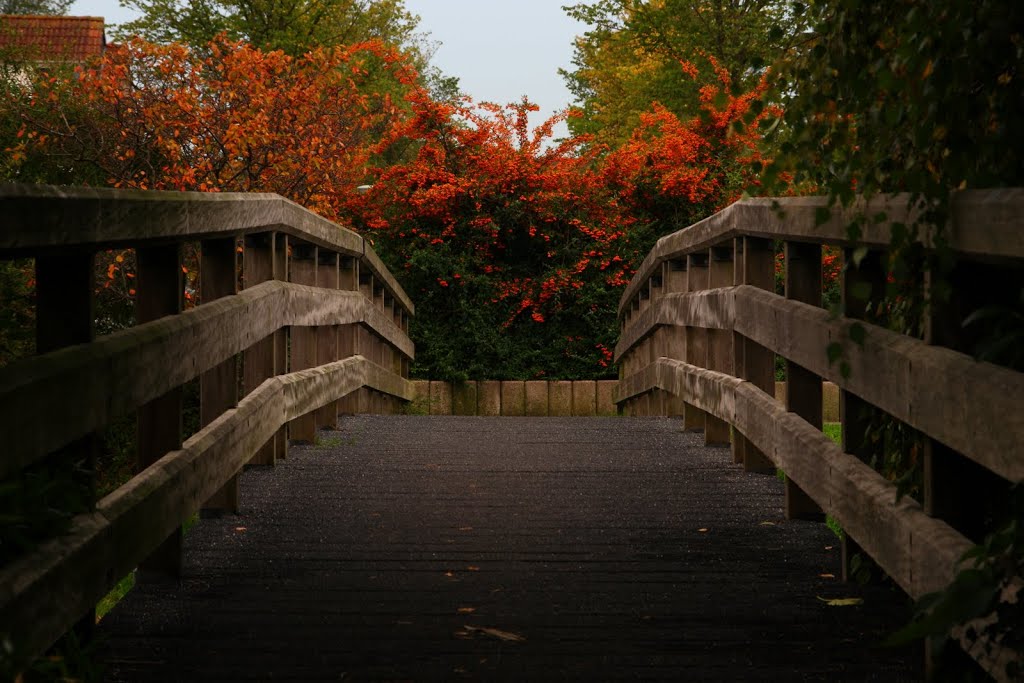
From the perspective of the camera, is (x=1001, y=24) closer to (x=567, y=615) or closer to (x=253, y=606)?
(x=567, y=615)

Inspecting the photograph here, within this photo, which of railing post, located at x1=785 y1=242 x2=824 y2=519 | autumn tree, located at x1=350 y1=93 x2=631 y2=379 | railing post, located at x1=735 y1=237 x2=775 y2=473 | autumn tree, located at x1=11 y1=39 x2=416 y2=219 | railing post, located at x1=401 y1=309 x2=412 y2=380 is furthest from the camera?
autumn tree, located at x1=350 y1=93 x2=631 y2=379

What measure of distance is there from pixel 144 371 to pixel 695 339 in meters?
4.55

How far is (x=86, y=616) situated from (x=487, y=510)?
215 cm

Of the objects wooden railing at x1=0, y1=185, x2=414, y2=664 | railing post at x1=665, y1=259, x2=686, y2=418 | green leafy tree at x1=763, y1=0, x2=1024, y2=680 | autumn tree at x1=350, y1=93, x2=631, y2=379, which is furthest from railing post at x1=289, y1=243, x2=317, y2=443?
autumn tree at x1=350, y1=93, x2=631, y2=379

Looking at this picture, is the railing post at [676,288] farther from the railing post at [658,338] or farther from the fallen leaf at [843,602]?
the fallen leaf at [843,602]

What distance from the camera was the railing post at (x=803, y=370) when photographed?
423 cm

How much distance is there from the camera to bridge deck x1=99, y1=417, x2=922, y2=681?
3.04m

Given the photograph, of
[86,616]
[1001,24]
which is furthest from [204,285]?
[1001,24]

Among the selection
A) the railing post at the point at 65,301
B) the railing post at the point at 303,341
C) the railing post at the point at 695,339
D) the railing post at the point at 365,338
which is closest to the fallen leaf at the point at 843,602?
the railing post at the point at 65,301

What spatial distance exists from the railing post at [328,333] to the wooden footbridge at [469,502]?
4.42ft

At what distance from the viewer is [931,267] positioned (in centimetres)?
245

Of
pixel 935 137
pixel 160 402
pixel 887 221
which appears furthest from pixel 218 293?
pixel 935 137

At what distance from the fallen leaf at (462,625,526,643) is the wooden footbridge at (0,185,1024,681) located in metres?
Result: 0.01

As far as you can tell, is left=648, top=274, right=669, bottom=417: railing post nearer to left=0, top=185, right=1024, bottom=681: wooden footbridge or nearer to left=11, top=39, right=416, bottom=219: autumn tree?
left=0, top=185, right=1024, bottom=681: wooden footbridge
